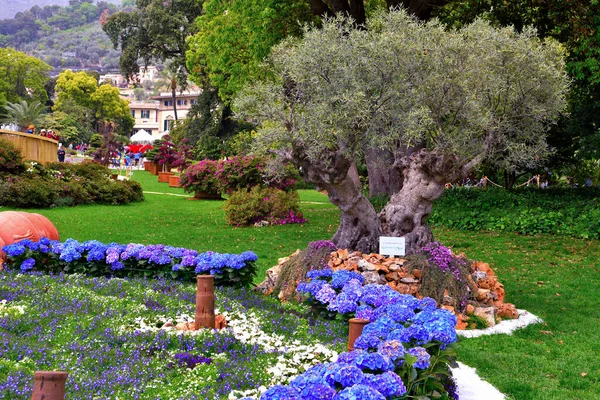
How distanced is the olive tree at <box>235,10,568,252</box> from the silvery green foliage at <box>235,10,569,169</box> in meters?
0.02

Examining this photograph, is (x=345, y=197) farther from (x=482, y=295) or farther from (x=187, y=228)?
(x=187, y=228)

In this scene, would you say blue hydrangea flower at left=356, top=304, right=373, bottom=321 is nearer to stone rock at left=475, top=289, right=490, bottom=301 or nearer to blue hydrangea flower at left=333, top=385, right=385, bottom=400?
blue hydrangea flower at left=333, top=385, right=385, bottom=400

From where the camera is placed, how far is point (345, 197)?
340 inches

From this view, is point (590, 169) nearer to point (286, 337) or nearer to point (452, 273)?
point (452, 273)

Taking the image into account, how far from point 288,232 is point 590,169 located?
1441cm

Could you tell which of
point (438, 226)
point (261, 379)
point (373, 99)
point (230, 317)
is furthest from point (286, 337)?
point (438, 226)

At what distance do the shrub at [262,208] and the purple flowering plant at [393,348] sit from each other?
10196 mm

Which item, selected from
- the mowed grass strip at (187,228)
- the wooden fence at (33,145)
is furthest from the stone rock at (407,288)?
the wooden fence at (33,145)

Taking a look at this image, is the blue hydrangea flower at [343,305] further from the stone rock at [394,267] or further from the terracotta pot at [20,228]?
the terracotta pot at [20,228]

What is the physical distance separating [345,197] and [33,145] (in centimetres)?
1750

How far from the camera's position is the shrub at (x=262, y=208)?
16.7 m

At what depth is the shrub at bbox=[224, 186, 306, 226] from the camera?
1672cm

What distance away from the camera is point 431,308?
214 inches

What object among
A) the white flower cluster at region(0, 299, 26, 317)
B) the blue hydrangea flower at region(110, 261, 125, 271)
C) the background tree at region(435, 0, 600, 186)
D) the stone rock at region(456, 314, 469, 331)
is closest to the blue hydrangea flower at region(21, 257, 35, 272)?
the blue hydrangea flower at region(110, 261, 125, 271)
